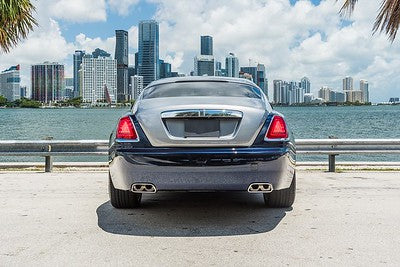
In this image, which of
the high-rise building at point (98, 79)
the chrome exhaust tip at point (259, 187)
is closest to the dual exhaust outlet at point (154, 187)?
the chrome exhaust tip at point (259, 187)

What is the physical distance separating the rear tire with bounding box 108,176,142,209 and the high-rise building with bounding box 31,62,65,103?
189m

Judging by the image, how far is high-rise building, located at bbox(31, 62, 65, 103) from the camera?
187625mm

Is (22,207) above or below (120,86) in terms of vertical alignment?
below

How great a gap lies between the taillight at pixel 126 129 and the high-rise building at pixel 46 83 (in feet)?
624

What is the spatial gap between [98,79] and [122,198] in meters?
180

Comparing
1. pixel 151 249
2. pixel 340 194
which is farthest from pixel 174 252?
pixel 340 194

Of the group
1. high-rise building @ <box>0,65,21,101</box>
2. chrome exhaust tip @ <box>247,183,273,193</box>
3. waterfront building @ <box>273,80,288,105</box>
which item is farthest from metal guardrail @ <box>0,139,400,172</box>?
high-rise building @ <box>0,65,21,101</box>

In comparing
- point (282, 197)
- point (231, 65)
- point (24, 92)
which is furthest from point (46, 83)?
point (282, 197)

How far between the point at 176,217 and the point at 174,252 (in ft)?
4.39

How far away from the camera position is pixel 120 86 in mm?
168375

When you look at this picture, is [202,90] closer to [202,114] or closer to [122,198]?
[202,114]

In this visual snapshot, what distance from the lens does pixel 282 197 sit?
223 inches

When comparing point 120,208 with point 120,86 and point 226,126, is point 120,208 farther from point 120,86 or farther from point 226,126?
point 120,86

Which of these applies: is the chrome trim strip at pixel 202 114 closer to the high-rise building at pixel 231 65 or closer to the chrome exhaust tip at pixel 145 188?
the chrome exhaust tip at pixel 145 188
